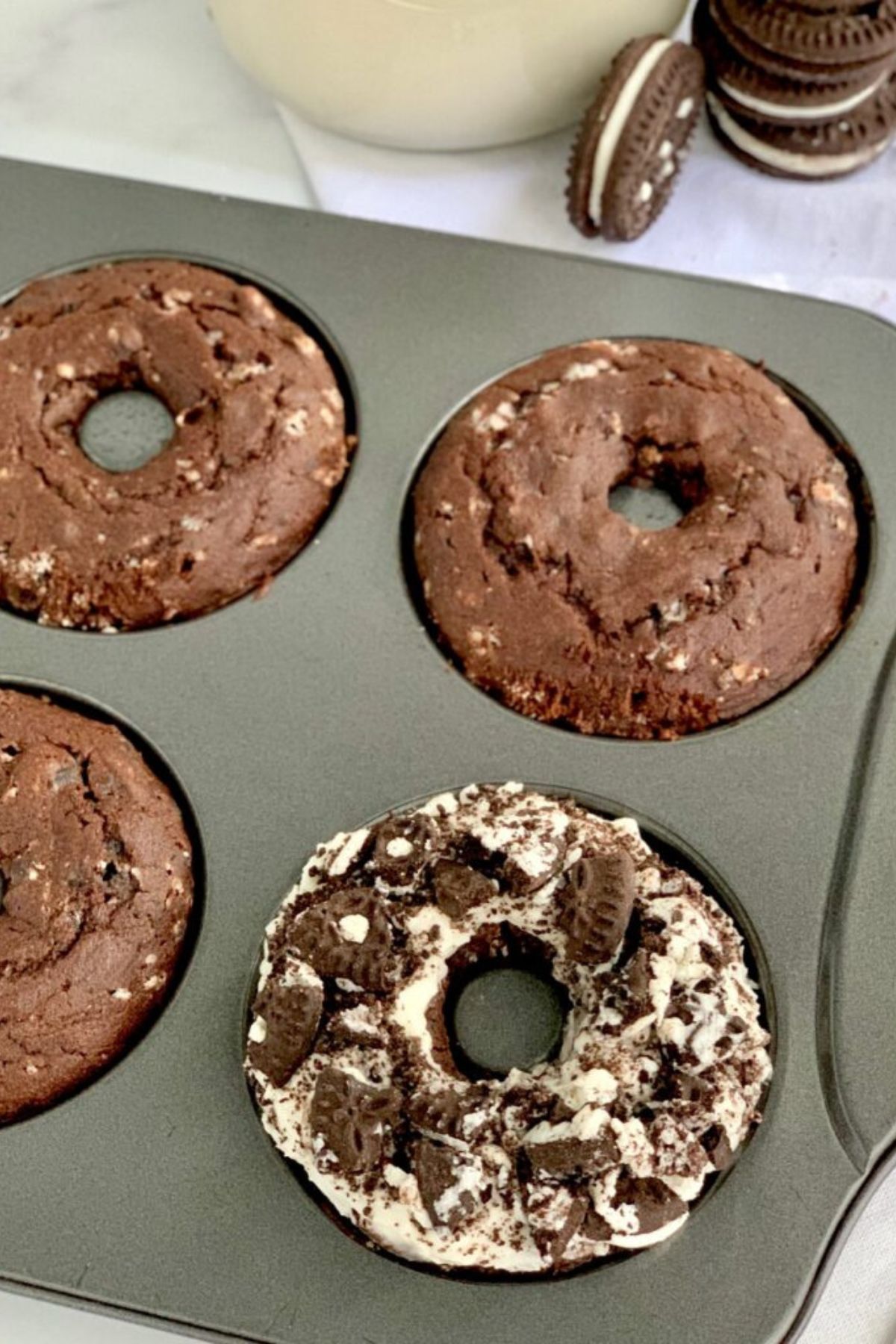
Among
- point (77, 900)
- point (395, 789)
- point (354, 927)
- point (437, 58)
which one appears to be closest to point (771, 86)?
point (437, 58)

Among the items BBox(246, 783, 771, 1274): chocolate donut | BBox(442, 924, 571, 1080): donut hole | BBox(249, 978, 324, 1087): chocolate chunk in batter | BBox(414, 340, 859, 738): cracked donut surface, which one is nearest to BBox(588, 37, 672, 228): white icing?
BBox(414, 340, 859, 738): cracked donut surface

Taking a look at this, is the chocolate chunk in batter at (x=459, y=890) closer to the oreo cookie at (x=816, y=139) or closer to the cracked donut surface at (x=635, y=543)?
the cracked donut surface at (x=635, y=543)

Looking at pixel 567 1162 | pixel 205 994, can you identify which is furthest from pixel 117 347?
pixel 567 1162

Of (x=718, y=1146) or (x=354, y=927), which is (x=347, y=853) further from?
(x=718, y=1146)

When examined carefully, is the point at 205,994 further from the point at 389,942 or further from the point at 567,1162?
the point at 567,1162

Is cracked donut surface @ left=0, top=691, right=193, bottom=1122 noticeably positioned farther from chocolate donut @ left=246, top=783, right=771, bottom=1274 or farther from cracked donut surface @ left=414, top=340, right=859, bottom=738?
cracked donut surface @ left=414, top=340, right=859, bottom=738

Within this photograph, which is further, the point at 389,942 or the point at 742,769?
the point at 742,769
